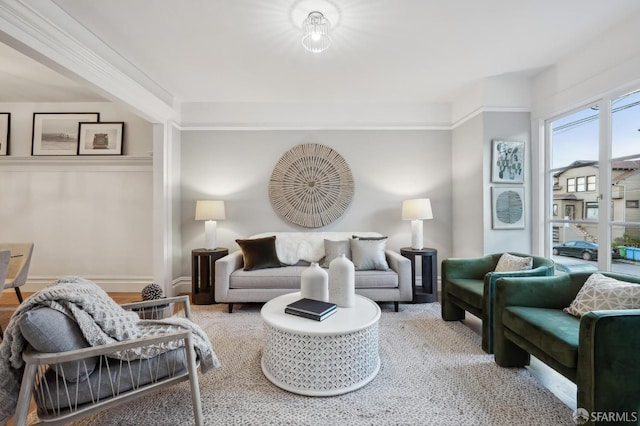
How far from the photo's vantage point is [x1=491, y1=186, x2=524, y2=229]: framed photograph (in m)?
3.34

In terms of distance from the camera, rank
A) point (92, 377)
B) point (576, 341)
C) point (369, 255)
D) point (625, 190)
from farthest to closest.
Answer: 1. point (369, 255)
2. point (625, 190)
3. point (576, 341)
4. point (92, 377)

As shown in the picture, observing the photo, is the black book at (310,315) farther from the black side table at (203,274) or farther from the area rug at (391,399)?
the black side table at (203,274)

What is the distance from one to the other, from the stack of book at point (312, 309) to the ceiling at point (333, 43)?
217 centimetres

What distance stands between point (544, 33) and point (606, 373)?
2.62 metres

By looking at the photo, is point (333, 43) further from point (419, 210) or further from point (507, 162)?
point (507, 162)

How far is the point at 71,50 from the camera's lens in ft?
7.32

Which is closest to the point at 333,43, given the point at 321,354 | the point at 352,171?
the point at 352,171

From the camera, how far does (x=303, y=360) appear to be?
1.77m

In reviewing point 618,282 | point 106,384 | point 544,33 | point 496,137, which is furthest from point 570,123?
point 106,384

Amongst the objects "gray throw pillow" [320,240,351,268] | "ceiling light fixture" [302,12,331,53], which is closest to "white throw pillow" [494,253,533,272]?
"gray throw pillow" [320,240,351,268]

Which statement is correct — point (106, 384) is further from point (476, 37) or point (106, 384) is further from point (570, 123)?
point (570, 123)

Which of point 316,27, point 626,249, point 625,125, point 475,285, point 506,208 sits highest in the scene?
point 316,27

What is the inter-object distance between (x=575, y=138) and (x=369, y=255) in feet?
7.96

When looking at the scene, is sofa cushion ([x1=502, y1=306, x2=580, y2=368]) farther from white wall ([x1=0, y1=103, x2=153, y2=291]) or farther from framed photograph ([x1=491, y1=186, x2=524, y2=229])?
white wall ([x1=0, y1=103, x2=153, y2=291])
